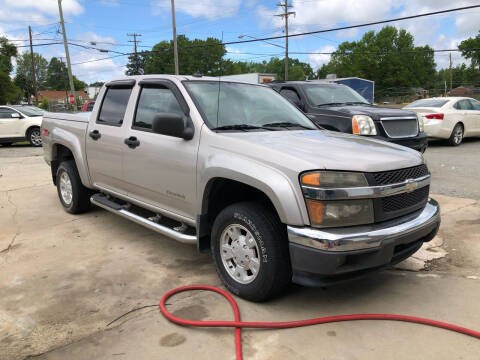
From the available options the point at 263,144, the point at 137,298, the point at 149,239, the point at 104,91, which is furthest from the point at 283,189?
the point at 104,91

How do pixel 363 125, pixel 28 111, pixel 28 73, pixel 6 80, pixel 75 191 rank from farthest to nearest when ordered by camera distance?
pixel 28 73, pixel 6 80, pixel 28 111, pixel 363 125, pixel 75 191

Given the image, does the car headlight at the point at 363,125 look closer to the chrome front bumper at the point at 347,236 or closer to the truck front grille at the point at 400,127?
the truck front grille at the point at 400,127

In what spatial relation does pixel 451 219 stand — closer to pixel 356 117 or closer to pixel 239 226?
pixel 356 117

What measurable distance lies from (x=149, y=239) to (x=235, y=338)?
2.27 metres

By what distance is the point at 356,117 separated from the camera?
6973 millimetres

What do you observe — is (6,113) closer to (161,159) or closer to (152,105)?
(152,105)

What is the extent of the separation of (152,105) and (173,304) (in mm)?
1987

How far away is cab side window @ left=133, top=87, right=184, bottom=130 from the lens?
3902 mm

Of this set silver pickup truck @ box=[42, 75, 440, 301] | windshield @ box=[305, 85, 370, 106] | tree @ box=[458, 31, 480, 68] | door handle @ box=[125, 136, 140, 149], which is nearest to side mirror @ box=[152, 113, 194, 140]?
silver pickup truck @ box=[42, 75, 440, 301]

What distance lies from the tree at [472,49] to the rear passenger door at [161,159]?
296 feet

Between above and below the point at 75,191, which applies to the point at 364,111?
above

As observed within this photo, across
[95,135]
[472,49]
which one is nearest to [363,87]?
[95,135]

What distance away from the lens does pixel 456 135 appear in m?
12.2

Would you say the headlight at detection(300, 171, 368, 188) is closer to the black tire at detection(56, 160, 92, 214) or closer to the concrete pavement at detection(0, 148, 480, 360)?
the concrete pavement at detection(0, 148, 480, 360)
